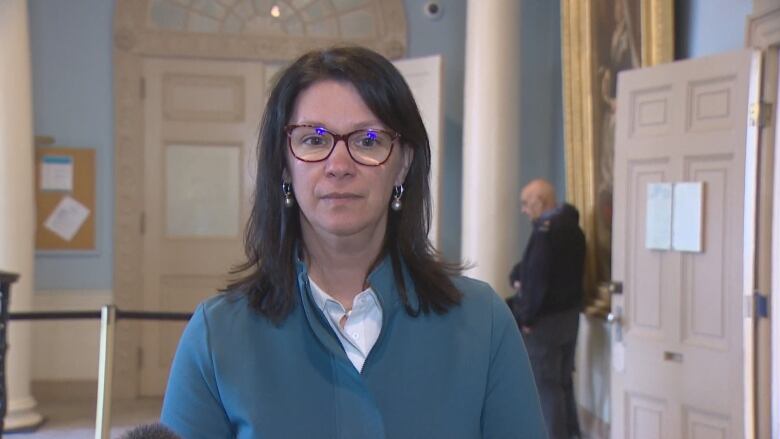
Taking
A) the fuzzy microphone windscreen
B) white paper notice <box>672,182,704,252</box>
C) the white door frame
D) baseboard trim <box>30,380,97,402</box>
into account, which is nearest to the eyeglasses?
the fuzzy microphone windscreen

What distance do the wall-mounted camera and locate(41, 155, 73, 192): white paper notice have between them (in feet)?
10.2

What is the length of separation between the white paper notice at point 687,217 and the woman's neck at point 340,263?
3045 mm

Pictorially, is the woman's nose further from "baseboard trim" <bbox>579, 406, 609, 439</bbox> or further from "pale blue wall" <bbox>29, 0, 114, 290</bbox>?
"pale blue wall" <bbox>29, 0, 114, 290</bbox>

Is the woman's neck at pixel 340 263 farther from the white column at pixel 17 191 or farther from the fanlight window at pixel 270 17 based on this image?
the fanlight window at pixel 270 17

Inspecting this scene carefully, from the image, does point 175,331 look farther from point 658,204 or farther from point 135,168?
point 658,204

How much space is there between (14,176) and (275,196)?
5.18m

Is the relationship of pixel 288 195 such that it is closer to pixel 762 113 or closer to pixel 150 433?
pixel 150 433

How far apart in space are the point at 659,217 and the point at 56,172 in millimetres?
4618

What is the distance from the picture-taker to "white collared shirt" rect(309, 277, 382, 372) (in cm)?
127

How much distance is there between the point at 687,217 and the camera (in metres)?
4.08

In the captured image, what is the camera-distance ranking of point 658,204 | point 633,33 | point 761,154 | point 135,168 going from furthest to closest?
point 135,168 → point 633,33 → point 658,204 → point 761,154

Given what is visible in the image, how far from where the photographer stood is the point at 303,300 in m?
1.27

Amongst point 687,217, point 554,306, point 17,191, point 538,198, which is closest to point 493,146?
point 538,198

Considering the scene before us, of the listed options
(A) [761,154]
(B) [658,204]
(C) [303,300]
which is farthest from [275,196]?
(B) [658,204]
